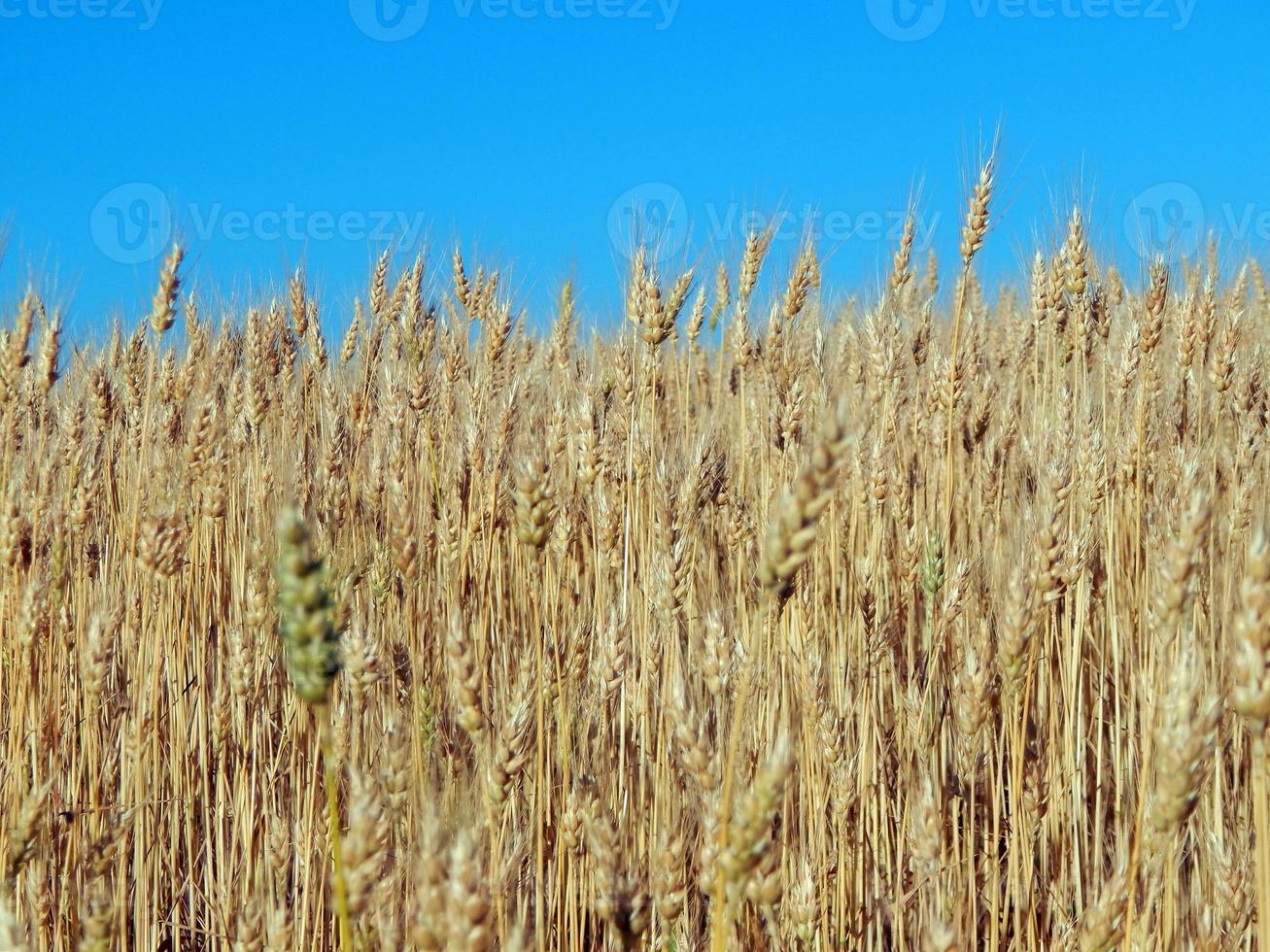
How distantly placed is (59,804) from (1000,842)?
184 cm

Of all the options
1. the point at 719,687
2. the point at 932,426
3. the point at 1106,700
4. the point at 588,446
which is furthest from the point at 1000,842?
the point at 932,426

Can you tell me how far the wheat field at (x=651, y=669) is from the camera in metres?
1.11

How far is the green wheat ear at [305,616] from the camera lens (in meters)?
0.77

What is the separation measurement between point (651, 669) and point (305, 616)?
47.5 inches

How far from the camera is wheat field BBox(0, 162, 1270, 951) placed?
43.8 inches

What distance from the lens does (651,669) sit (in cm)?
193

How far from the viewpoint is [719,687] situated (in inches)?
59.6

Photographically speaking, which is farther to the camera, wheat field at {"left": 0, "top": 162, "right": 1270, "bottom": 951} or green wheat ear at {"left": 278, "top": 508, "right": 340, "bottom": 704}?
wheat field at {"left": 0, "top": 162, "right": 1270, "bottom": 951}

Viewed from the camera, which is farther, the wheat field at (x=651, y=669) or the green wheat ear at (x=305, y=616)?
the wheat field at (x=651, y=669)

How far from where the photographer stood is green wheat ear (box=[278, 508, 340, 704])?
0.77 meters

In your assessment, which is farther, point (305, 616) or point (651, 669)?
point (651, 669)

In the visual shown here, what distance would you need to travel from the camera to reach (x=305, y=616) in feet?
2.57

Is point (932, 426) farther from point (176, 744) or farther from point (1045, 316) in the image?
point (176, 744)

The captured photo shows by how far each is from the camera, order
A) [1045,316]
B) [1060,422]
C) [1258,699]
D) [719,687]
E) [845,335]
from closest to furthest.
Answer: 1. [1258,699]
2. [719,687]
3. [1060,422]
4. [1045,316]
5. [845,335]
